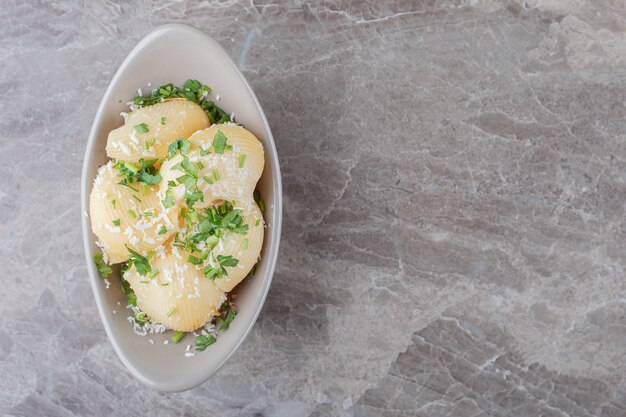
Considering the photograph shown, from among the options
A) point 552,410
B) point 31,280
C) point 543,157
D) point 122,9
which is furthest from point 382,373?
point 122,9

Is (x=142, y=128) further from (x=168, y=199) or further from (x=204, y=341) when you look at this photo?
(x=204, y=341)

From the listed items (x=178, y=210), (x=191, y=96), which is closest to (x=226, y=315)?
(x=178, y=210)

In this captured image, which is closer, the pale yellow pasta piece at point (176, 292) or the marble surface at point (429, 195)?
the pale yellow pasta piece at point (176, 292)

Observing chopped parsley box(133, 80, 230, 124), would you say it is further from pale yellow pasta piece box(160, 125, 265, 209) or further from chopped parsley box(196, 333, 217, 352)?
chopped parsley box(196, 333, 217, 352)

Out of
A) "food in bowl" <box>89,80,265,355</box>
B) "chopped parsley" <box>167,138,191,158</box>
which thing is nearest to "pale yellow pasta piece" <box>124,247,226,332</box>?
"food in bowl" <box>89,80,265,355</box>

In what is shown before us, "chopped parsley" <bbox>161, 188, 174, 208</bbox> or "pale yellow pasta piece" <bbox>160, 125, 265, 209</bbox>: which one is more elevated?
"pale yellow pasta piece" <bbox>160, 125, 265, 209</bbox>

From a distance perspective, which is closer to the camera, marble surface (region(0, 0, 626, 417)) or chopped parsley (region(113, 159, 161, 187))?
chopped parsley (region(113, 159, 161, 187))

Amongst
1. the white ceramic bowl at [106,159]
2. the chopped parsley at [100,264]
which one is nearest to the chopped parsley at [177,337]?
the white ceramic bowl at [106,159]

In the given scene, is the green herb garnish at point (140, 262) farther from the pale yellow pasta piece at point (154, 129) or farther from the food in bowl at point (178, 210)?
the pale yellow pasta piece at point (154, 129)
